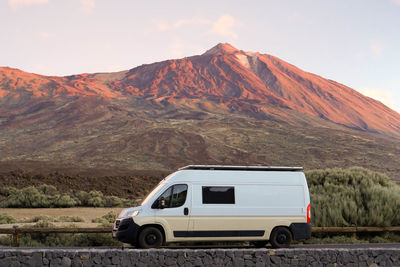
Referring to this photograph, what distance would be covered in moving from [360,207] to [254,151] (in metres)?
76.8

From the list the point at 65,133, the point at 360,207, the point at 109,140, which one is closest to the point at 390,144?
the point at 109,140

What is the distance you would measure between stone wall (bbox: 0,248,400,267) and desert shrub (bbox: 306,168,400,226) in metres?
6.80

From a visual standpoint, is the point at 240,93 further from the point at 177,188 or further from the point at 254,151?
the point at 177,188

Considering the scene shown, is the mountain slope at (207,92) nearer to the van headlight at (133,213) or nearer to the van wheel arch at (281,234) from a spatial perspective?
the van wheel arch at (281,234)

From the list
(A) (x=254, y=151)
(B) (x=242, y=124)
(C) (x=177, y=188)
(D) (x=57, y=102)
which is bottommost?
(C) (x=177, y=188)

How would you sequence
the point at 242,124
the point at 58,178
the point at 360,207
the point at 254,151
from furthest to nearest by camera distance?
the point at 242,124 → the point at 254,151 → the point at 58,178 → the point at 360,207

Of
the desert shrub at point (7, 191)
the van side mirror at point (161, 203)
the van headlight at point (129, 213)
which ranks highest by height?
the desert shrub at point (7, 191)

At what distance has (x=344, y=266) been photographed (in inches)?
426

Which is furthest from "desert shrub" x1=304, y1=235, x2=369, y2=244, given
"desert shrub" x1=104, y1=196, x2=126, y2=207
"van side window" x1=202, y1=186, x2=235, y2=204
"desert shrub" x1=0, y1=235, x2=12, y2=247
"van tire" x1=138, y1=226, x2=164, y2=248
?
"desert shrub" x1=104, y1=196, x2=126, y2=207

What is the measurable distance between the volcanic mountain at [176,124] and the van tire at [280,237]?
69.1 m

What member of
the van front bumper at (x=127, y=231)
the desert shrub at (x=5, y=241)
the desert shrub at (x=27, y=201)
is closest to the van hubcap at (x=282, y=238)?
the van front bumper at (x=127, y=231)

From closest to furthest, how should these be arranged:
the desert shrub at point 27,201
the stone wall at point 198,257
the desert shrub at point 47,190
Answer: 1. the stone wall at point 198,257
2. the desert shrub at point 27,201
3. the desert shrub at point 47,190

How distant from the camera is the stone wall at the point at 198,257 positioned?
402 inches

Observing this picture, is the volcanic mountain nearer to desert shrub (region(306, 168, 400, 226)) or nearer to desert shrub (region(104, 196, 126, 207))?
desert shrub (region(104, 196, 126, 207))
